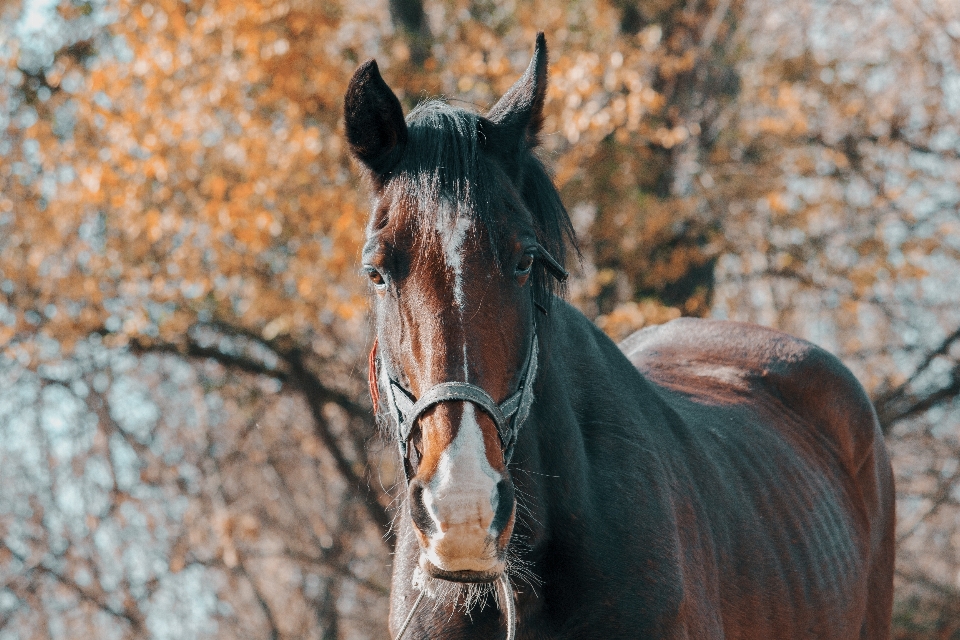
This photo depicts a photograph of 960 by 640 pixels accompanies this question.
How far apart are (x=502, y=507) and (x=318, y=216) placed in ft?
18.3

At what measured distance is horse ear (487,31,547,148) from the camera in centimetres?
261

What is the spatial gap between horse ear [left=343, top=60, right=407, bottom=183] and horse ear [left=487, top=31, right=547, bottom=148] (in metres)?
0.28

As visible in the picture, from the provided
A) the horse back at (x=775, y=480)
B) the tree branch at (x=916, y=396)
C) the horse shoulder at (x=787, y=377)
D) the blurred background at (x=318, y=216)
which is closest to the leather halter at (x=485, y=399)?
the horse back at (x=775, y=480)

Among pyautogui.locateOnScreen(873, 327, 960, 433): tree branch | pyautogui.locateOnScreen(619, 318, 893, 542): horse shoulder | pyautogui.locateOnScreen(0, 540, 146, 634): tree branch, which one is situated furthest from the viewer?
pyautogui.locateOnScreen(0, 540, 146, 634): tree branch

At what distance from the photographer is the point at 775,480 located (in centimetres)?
365

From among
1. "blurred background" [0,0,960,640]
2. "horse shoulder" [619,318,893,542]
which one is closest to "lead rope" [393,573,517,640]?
"horse shoulder" [619,318,893,542]

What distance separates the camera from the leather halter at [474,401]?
82.9 inches

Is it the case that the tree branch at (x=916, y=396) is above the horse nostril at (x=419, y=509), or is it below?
below

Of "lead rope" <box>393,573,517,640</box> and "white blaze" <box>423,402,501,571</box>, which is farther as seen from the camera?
"lead rope" <box>393,573,517,640</box>

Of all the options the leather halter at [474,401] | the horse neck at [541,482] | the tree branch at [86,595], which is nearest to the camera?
the leather halter at [474,401]

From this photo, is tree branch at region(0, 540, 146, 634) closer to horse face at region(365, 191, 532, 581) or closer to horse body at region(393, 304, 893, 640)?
horse body at region(393, 304, 893, 640)

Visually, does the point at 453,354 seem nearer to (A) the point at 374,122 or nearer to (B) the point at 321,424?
(A) the point at 374,122

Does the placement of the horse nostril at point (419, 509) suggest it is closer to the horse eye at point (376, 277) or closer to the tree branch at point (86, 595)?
the horse eye at point (376, 277)

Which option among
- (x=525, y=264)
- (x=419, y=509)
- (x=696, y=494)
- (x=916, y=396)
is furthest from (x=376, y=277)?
(x=916, y=396)
